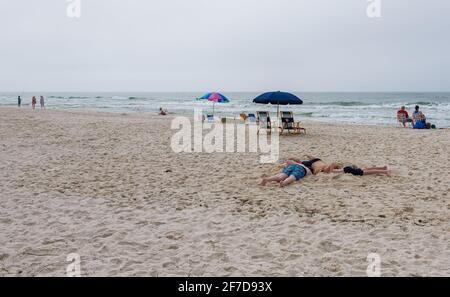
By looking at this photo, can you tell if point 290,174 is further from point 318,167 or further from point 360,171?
point 360,171

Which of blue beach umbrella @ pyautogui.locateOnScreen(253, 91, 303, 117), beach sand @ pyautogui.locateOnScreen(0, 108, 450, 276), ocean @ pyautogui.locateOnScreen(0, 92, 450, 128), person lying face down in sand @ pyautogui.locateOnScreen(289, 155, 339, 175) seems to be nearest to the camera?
beach sand @ pyautogui.locateOnScreen(0, 108, 450, 276)

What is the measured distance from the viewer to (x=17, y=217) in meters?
4.96

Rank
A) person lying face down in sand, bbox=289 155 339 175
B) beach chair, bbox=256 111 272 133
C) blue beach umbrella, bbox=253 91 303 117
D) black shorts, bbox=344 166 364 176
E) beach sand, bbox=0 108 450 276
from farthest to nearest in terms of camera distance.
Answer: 1. beach chair, bbox=256 111 272 133
2. blue beach umbrella, bbox=253 91 303 117
3. person lying face down in sand, bbox=289 155 339 175
4. black shorts, bbox=344 166 364 176
5. beach sand, bbox=0 108 450 276

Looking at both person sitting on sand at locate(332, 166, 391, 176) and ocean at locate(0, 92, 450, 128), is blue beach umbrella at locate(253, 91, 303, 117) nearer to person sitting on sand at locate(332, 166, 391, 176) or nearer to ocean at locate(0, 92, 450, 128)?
person sitting on sand at locate(332, 166, 391, 176)

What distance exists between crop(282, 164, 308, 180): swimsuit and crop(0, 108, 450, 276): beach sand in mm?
186

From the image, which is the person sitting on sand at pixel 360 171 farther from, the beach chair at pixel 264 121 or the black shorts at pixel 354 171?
the beach chair at pixel 264 121

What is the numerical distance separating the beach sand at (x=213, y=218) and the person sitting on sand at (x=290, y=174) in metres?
0.15

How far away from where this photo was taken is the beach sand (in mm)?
3682

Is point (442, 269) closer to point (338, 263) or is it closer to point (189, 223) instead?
point (338, 263)

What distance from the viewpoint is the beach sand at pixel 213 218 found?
145 inches

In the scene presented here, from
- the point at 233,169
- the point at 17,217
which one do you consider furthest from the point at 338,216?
the point at 17,217

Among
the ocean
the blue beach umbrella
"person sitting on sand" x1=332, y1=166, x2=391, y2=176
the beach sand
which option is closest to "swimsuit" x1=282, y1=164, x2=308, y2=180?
the beach sand

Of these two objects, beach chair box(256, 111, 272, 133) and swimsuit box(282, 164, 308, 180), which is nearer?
swimsuit box(282, 164, 308, 180)
